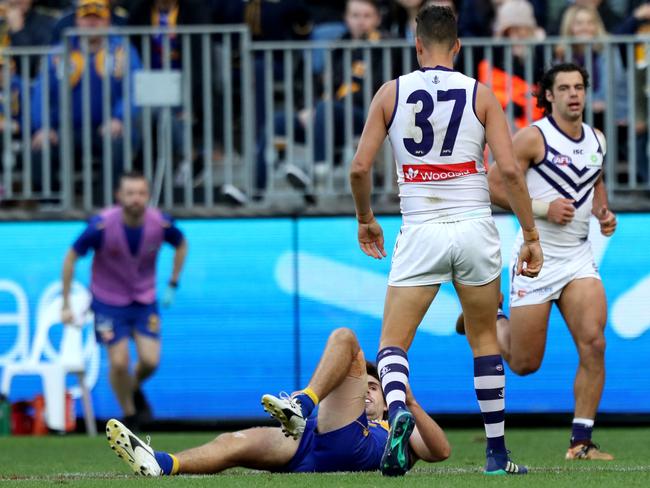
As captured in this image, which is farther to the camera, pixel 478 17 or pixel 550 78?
pixel 478 17

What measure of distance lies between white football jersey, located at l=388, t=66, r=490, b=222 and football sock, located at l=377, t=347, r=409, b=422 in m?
0.70

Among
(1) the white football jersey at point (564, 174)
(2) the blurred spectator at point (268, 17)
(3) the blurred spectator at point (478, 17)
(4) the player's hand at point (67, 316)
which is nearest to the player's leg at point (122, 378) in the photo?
(4) the player's hand at point (67, 316)

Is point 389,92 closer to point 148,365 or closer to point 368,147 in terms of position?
point 368,147

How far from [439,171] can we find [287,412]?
4.72 feet

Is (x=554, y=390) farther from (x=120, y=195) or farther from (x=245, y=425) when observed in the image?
(x=120, y=195)

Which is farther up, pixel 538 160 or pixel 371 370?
pixel 538 160

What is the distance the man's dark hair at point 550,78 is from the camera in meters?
9.39

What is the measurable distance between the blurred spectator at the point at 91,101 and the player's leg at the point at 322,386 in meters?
6.37

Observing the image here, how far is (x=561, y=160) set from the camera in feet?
30.6

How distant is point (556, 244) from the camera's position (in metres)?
9.38

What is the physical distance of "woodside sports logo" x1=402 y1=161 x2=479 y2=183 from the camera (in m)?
7.16

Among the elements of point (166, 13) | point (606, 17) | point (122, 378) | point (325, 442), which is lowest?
point (122, 378)

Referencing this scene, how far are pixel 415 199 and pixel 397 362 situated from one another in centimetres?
83

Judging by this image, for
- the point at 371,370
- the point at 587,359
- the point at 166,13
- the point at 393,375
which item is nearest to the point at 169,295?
the point at 166,13
